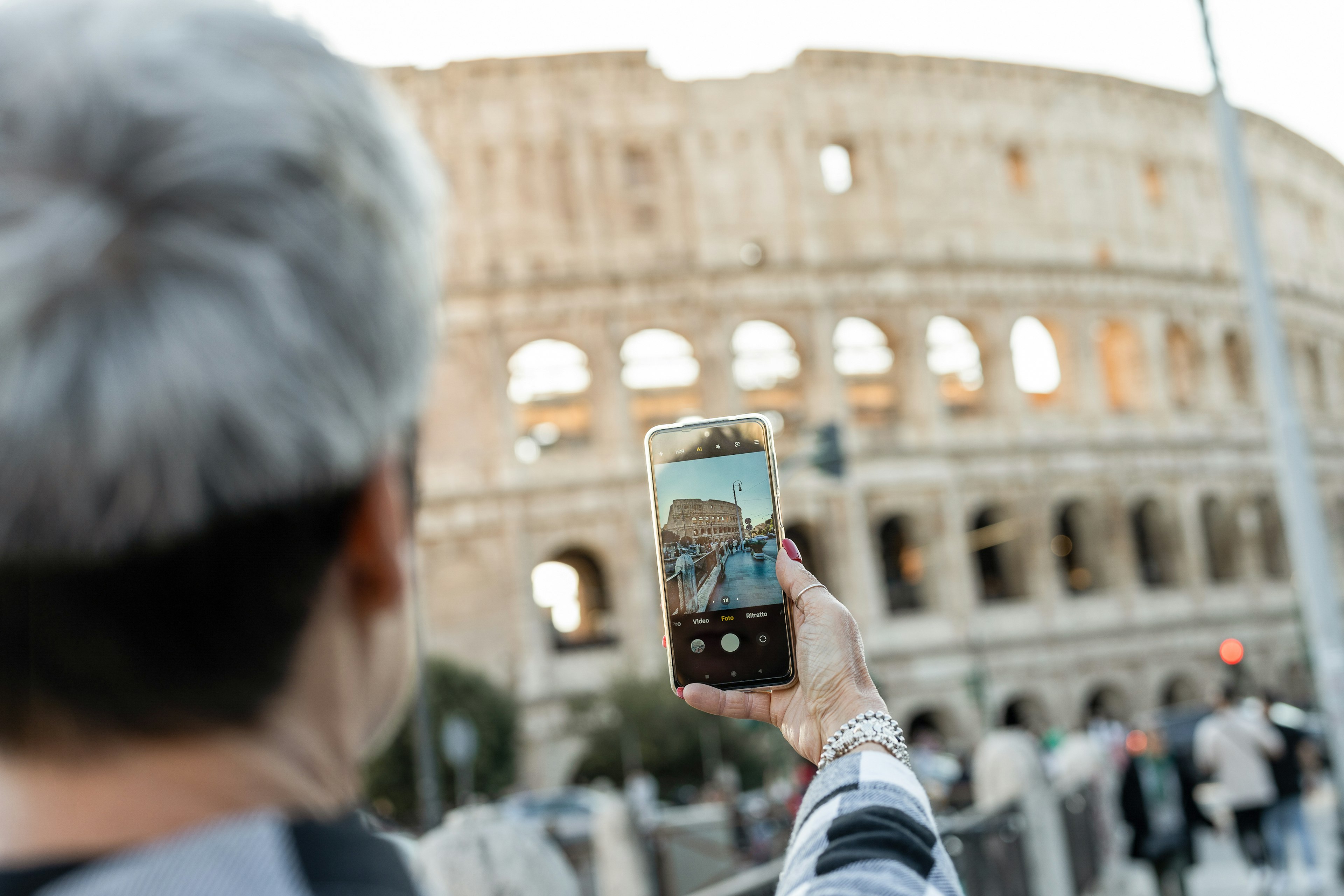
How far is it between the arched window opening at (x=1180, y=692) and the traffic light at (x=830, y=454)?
77.2 ft

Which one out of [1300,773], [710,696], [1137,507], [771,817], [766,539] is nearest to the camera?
[710,696]

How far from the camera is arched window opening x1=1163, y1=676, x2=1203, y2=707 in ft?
119

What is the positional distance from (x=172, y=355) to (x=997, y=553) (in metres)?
38.8

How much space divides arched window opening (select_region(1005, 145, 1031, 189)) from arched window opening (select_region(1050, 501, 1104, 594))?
9.75 meters

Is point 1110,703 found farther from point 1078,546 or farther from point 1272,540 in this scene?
point 1272,540

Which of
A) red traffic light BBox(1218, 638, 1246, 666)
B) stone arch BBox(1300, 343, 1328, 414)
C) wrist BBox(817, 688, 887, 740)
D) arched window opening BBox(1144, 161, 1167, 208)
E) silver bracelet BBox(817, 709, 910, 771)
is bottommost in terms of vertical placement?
red traffic light BBox(1218, 638, 1246, 666)

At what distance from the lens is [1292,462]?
438 inches

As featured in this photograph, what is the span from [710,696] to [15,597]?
1.14 metres

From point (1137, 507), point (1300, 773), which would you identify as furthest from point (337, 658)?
point (1137, 507)

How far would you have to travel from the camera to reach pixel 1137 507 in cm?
3897

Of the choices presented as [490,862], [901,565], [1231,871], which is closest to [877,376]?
[901,565]

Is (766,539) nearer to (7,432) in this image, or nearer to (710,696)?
(710,696)

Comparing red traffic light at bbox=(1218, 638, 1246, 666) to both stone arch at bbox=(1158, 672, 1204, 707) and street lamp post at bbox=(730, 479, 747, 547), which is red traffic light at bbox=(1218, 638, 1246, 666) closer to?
street lamp post at bbox=(730, 479, 747, 547)

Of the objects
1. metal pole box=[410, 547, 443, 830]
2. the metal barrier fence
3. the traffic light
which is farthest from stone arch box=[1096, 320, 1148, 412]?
the metal barrier fence
